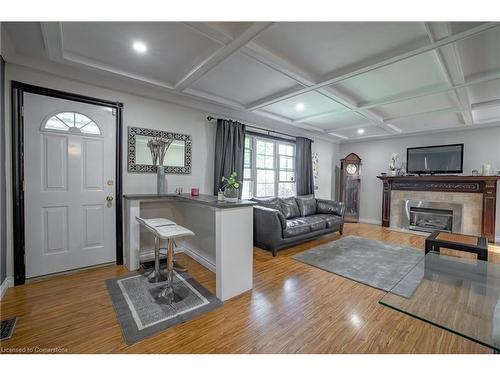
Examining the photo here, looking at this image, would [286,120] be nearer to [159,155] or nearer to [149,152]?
[159,155]

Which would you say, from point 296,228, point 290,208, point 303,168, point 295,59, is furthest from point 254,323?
point 303,168

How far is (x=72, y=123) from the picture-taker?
267 centimetres

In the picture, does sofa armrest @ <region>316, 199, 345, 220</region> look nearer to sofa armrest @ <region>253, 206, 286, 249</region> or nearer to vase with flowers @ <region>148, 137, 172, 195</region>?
sofa armrest @ <region>253, 206, 286, 249</region>

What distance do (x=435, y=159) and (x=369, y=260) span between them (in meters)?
3.57

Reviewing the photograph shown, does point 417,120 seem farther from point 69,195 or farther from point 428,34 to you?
point 69,195

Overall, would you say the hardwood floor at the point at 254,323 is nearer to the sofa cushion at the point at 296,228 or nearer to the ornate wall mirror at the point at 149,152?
the sofa cushion at the point at 296,228

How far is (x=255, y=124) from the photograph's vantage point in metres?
4.60

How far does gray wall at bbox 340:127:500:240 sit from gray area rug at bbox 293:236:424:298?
2340mm

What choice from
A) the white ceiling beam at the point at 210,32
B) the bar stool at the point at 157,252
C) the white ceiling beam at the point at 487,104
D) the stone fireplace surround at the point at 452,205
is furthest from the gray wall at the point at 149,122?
the stone fireplace surround at the point at 452,205

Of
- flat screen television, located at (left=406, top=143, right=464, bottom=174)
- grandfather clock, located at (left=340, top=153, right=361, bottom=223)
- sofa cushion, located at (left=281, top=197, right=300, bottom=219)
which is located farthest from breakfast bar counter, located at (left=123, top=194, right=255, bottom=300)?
flat screen television, located at (left=406, top=143, right=464, bottom=174)

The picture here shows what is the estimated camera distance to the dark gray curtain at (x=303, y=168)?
545 cm

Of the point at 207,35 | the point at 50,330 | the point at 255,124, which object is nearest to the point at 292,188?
the point at 255,124
